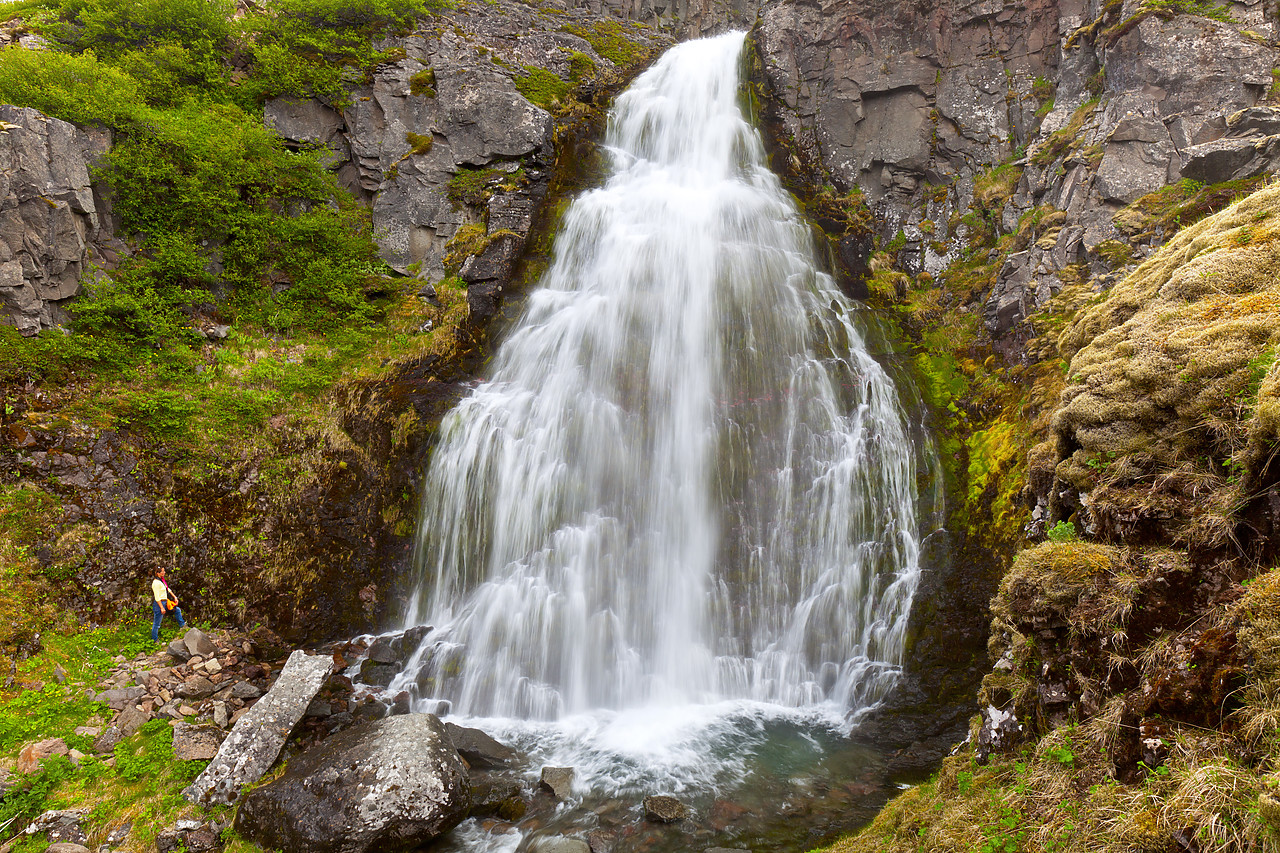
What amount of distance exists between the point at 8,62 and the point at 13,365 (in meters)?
6.36

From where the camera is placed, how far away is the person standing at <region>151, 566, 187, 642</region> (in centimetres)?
866

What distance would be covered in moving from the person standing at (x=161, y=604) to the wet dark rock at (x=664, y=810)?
7.85 m

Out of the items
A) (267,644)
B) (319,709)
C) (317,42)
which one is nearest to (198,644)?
(267,644)

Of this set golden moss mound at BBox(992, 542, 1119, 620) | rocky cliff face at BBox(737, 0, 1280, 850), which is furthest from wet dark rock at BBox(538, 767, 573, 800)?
golden moss mound at BBox(992, 542, 1119, 620)

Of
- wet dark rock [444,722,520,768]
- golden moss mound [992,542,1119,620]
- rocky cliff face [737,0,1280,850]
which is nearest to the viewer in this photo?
rocky cliff face [737,0,1280,850]

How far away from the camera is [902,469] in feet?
34.9

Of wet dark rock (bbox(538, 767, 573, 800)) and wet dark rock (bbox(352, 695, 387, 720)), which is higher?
wet dark rock (bbox(352, 695, 387, 720))

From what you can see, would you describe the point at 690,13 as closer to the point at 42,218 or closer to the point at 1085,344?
the point at 42,218

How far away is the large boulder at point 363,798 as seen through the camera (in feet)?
19.2

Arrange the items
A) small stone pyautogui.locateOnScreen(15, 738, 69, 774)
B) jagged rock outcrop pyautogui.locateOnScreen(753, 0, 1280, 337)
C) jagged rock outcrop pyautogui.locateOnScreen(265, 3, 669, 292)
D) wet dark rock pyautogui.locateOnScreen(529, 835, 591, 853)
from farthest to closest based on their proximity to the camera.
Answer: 1. jagged rock outcrop pyautogui.locateOnScreen(265, 3, 669, 292)
2. jagged rock outcrop pyautogui.locateOnScreen(753, 0, 1280, 337)
3. small stone pyautogui.locateOnScreen(15, 738, 69, 774)
4. wet dark rock pyautogui.locateOnScreen(529, 835, 591, 853)

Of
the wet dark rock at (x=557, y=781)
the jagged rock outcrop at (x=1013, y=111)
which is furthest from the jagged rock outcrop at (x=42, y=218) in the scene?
the jagged rock outcrop at (x=1013, y=111)

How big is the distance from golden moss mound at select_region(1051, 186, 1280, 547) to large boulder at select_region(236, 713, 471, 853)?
720 centimetres

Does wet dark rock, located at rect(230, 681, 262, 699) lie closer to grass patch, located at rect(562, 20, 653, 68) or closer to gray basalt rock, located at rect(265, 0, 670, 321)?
gray basalt rock, located at rect(265, 0, 670, 321)

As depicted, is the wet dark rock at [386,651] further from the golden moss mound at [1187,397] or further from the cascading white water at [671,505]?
the golden moss mound at [1187,397]
